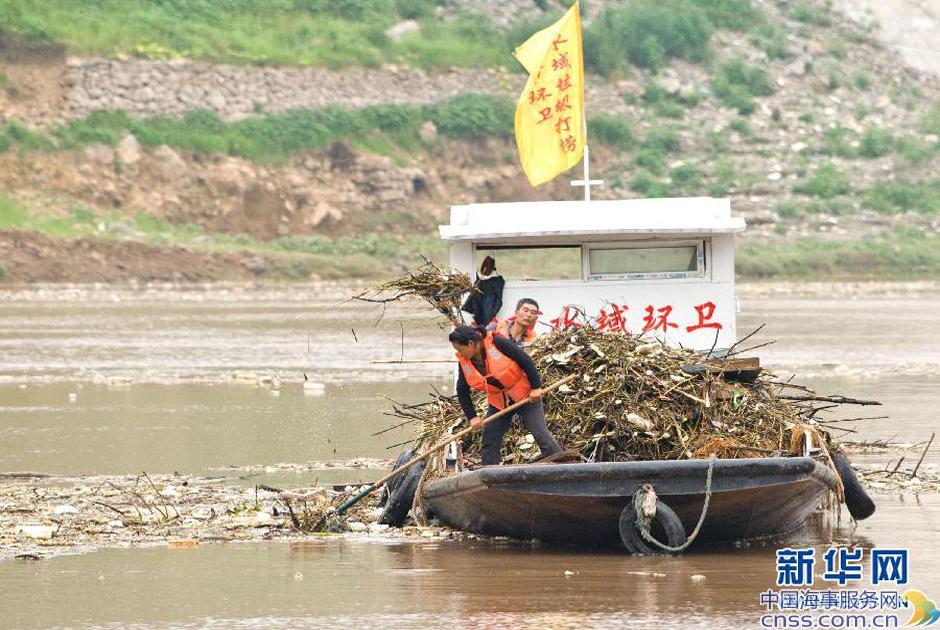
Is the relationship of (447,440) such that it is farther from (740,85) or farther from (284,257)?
(740,85)

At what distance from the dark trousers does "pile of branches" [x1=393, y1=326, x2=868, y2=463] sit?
203mm

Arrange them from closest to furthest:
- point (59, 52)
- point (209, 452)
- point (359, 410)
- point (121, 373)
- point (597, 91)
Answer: point (209, 452)
point (359, 410)
point (121, 373)
point (59, 52)
point (597, 91)

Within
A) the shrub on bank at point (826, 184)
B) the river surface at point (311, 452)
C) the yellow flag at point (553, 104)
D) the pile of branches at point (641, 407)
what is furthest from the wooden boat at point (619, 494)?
the shrub on bank at point (826, 184)

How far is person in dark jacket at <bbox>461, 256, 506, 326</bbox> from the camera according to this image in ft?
44.9

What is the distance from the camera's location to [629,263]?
46.1 feet

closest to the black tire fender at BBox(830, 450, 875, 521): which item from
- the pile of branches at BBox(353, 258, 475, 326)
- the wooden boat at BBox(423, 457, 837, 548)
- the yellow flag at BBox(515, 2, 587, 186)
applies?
the wooden boat at BBox(423, 457, 837, 548)

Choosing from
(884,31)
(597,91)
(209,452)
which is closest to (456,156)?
(597,91)

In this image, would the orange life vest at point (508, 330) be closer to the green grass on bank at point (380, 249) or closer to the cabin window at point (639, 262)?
the cabin window at point (639, 262)

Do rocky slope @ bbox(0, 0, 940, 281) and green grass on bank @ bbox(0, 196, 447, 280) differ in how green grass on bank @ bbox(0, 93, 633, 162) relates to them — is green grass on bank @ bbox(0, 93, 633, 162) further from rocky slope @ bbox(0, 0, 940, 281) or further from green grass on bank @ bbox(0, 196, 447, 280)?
green grass on bank @ bbox(0, 196, 447, 280)

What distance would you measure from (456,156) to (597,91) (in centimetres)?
976

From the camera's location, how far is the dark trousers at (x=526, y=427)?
1193 centimetres

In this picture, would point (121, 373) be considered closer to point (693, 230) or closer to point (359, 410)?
point (359, 410)

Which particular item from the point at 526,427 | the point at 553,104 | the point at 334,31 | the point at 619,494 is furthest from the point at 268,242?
the point at 619,494

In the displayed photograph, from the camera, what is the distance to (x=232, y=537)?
12.6m
